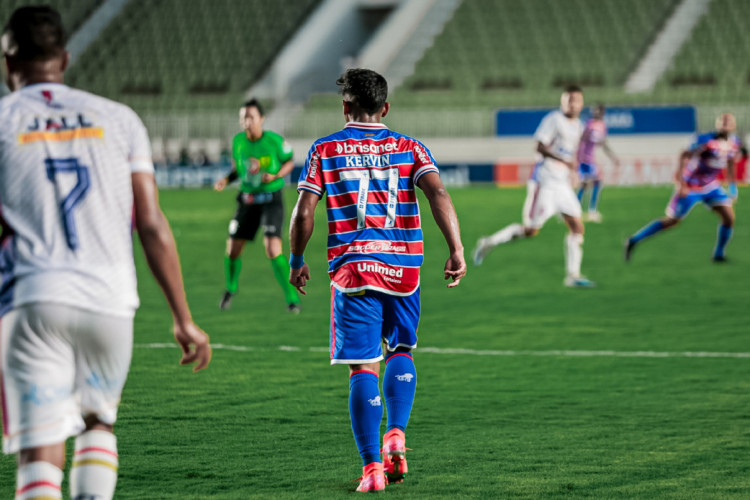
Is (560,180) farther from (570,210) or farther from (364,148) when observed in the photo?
(364,148)

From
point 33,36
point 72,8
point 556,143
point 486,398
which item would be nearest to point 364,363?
point 33,36

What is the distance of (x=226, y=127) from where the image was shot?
123ft

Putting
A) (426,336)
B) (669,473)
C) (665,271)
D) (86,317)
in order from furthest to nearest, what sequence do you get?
(665,271), (426,336), (669,473), (86,317)

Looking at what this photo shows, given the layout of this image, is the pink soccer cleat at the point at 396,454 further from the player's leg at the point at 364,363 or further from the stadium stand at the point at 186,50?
the stadium stand at the point at 186,50

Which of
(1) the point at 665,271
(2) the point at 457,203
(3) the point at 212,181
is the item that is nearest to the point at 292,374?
(1) the point at 665,271

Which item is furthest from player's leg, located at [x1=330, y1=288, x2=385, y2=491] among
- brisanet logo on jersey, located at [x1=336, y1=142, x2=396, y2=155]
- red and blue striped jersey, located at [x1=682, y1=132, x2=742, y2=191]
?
red and blue striped jersey, located at [x1=682, y1=132, x2=742, y2=191]

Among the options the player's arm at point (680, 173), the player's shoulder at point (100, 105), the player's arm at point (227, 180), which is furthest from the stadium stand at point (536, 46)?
the player's shoulder at point (100, 105)

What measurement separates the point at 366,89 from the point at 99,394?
209cm

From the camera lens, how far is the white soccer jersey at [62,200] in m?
3.27

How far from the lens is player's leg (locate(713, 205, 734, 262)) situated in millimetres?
15391

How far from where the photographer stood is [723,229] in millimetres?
15656

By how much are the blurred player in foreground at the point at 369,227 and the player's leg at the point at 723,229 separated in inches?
440

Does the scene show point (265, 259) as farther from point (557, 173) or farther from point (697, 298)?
point (697, 298)

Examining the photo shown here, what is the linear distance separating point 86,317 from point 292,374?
16.1ft
